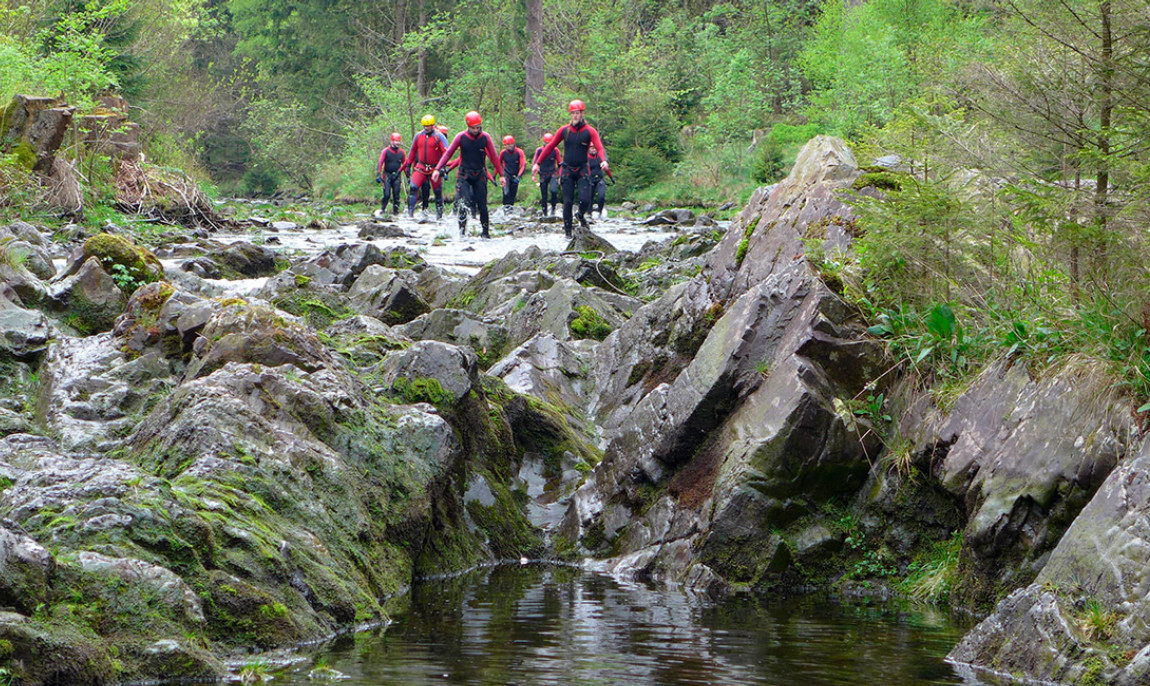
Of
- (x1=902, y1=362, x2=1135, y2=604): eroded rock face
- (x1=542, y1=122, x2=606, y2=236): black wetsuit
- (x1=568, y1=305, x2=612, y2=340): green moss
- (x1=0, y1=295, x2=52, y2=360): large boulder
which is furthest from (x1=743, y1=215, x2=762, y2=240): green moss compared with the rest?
(x1=542, y1=122, x2=606, y2=236): black wetsuit

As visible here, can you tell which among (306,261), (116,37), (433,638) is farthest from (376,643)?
(116,37)

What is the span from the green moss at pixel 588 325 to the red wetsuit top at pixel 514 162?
1829 cm

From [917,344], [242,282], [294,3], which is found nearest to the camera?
[917,344]

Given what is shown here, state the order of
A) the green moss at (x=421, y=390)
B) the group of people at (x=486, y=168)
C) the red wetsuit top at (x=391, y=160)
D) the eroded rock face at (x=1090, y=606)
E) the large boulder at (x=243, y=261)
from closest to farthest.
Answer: the eroded rock face at (x=1090, y=606) < the green moss at (x=421, y=390) < the large boulder at (x=243, y=261) < the group of people at (x=486, y=168) < the red wetsuit top at (x=391, y=160)

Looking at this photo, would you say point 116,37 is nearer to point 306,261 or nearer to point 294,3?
point 306,261

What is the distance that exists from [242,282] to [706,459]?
9075 millimetres

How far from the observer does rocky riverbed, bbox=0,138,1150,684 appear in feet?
18.6

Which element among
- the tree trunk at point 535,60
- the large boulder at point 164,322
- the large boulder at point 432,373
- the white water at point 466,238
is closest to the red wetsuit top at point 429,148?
the white water at point 466,238

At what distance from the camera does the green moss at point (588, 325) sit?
1316 centimetres

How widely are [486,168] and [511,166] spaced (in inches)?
208

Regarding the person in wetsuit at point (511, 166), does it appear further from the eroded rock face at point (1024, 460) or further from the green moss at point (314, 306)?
the eroded rock face at point (1024, 460)

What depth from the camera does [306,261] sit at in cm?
1845

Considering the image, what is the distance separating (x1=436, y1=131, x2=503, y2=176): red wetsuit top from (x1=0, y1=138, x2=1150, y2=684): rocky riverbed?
10559 millimetres

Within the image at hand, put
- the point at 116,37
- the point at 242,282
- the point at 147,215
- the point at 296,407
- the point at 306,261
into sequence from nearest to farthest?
1. the point at 296,407
2. the point at 242,282
3. the point at 306,261
4. the point at 147,215
5. the point at 116,37
